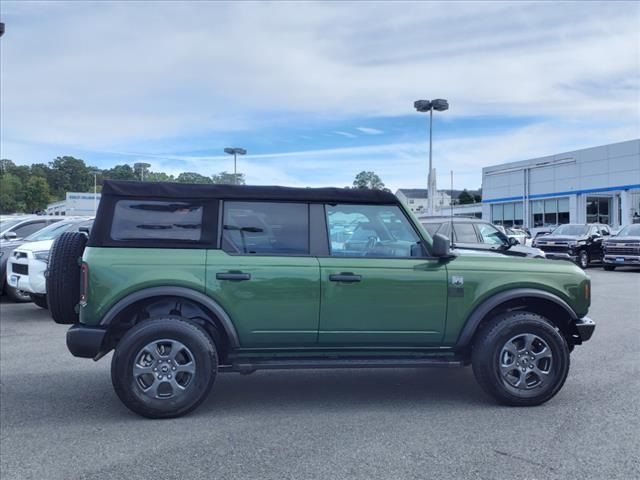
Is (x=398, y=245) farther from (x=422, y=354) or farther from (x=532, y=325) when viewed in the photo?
(x=532, y=325)

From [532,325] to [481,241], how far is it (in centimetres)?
798

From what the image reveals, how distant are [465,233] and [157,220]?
9182mm

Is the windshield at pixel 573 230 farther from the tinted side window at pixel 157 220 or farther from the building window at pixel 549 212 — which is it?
the building window at pixel 549 212

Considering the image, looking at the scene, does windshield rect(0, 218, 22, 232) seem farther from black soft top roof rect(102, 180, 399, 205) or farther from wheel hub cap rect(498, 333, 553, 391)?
wheel hub cap rect(498, 333, 553, 391)

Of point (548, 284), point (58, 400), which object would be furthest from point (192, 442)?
point (548, 284)

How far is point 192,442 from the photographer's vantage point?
4.27m

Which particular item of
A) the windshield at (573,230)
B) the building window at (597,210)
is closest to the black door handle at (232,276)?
the windshield at (573,230)

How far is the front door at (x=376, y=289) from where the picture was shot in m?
4.88

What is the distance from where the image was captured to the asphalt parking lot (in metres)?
3.80

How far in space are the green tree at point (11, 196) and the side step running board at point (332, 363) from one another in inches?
2773

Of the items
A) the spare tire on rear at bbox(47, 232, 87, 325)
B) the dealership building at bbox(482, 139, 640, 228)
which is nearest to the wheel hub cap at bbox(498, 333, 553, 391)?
the spare tire on rear at bbox(47, 232, 87, 325)

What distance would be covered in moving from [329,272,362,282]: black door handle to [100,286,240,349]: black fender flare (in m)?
0.92

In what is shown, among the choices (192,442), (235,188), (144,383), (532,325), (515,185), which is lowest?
(192,442)

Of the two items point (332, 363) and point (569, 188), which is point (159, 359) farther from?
point (569, 188)
